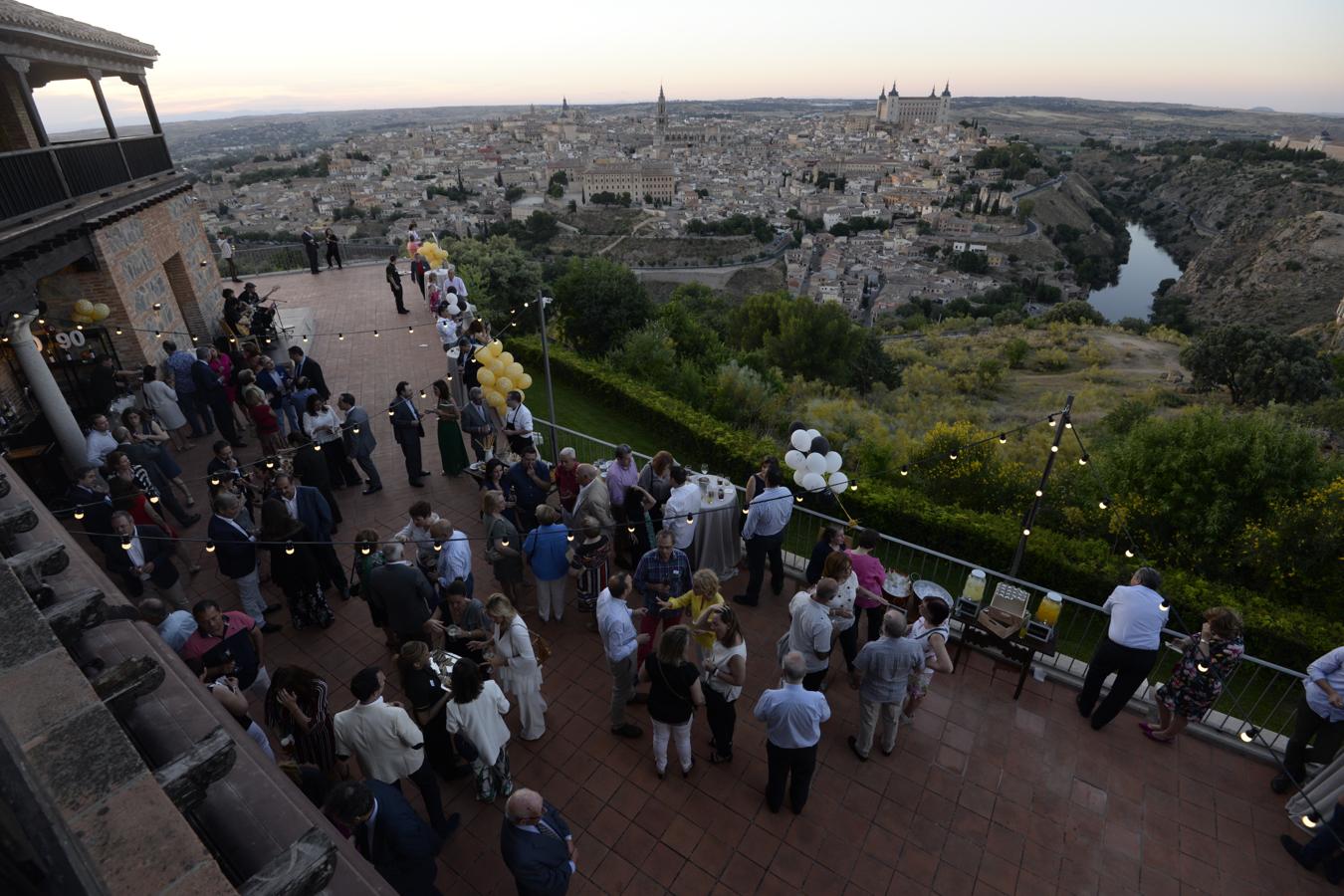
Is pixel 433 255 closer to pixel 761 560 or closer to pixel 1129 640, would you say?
pixel 761 560

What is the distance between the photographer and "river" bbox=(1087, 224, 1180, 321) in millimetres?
79875

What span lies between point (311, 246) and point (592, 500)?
1700cm

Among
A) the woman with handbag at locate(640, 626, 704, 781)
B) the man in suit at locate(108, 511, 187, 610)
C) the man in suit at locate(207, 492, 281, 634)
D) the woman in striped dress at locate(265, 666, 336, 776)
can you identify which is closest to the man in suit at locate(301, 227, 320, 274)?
the man in suit at locate(108, 511, 187, 610)

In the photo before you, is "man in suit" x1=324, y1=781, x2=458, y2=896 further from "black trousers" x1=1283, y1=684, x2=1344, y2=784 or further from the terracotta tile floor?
"black trousers" x1=1283, y1=684, x2=1344, y2=784

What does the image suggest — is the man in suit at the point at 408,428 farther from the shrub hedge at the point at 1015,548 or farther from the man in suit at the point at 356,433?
the shrub hedge at the point at 1015,548

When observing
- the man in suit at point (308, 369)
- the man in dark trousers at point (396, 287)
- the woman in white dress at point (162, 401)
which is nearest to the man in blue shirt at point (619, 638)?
the man in suit at point (308, 369)

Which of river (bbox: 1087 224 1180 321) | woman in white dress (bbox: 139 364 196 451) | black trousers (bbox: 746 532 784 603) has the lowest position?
river (bbox: 1087 224 1180 321)

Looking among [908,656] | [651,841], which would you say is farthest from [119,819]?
[908,656]

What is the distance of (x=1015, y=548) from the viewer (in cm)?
799

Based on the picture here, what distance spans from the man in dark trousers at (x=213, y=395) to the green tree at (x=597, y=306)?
1133cm

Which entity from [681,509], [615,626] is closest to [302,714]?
[615,626]

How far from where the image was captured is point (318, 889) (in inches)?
76.9

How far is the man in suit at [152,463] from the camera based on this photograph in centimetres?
681

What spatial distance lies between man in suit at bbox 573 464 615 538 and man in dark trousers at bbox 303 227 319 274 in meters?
15.9
